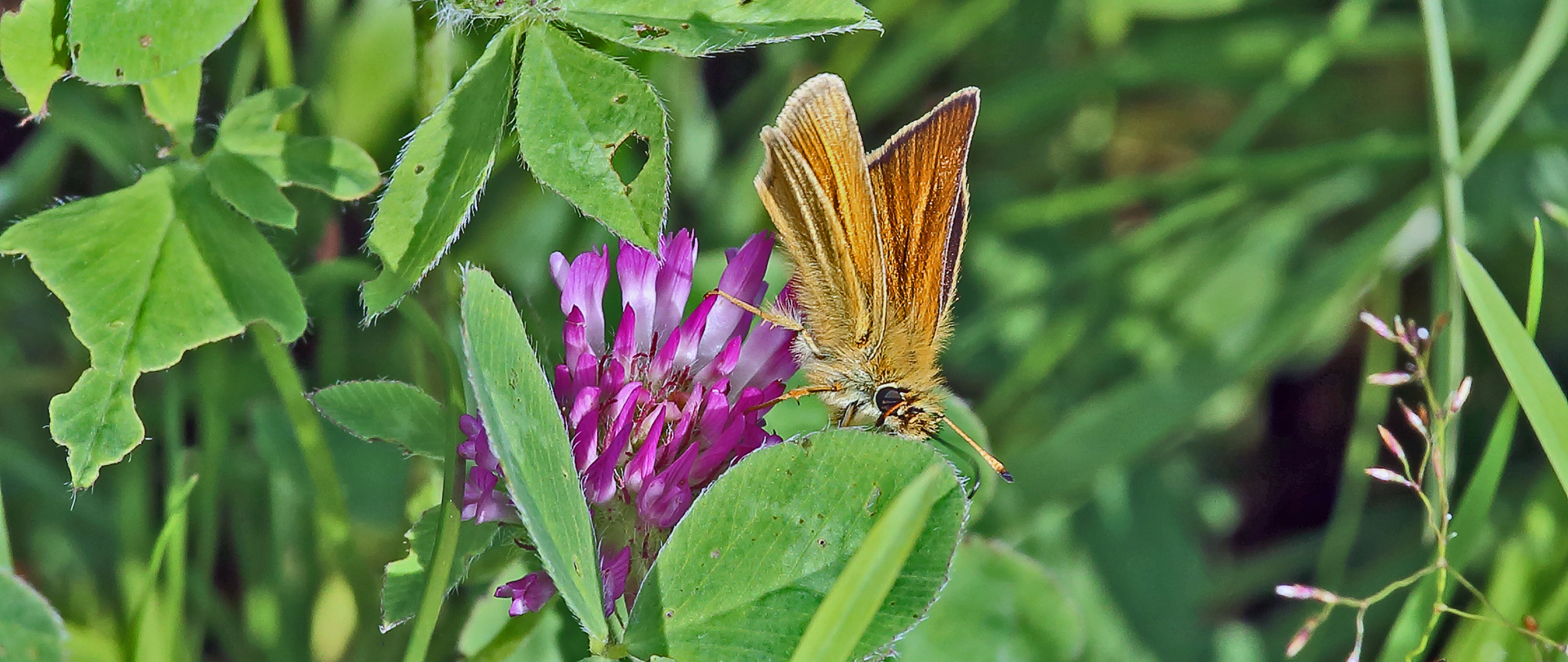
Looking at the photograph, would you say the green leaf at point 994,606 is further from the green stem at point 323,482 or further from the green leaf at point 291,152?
the green leaf at point 291,152

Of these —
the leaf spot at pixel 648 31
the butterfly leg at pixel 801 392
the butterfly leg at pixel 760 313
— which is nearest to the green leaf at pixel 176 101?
the leaf spot at pixel 648 31

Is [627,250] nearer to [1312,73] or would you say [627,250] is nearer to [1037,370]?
[1037,370]

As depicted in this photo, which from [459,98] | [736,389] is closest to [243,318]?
[459,98]

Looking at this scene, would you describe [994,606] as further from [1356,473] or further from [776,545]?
[1356,473]

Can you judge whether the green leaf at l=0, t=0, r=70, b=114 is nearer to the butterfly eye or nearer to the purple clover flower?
the purple clover flower

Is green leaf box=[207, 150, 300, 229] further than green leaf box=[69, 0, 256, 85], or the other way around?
green leaf box=[207, 150, 300, 229]

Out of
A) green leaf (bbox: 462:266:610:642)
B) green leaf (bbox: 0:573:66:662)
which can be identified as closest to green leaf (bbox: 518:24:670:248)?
green leaf (bbox: 462:266:610:642)

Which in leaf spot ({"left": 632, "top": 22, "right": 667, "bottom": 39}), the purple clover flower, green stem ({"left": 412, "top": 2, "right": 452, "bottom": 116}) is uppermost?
leaf spot ({"left": 632, "top": 22, "right": 667, "bottom": 39})
